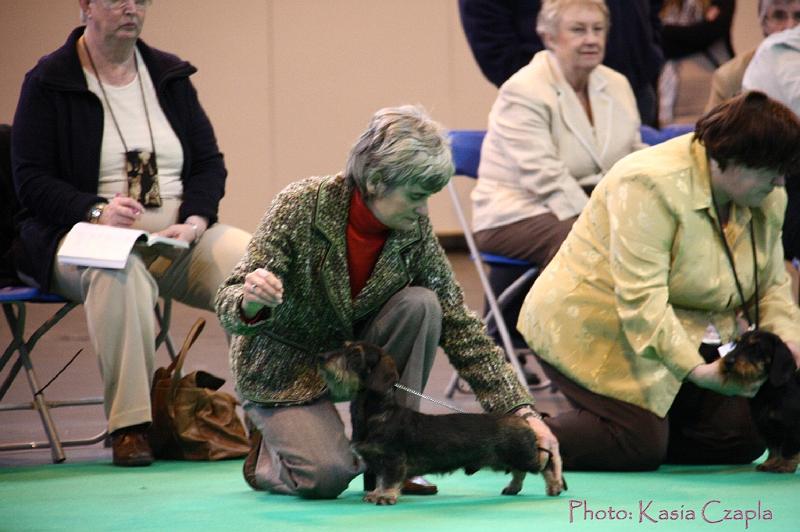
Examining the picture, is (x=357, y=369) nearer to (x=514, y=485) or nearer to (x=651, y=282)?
(x=514, y=485)

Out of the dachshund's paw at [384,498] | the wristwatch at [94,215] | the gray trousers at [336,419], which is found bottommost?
the dachshund's paw at [384,498]

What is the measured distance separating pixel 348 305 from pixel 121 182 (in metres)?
1.26

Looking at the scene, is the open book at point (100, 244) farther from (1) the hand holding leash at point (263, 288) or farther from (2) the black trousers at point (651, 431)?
(2) the black trousers at point (651, 431)

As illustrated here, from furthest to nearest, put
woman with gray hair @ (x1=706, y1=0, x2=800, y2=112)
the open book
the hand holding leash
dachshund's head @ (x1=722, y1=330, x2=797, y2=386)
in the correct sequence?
1. woman with gray hair @ (x1=706, y1=0, x2=800, y2=112)
2. the open book
3. dachshund's head @ (x1=722, y1=330, x2=797, y2=386)
4. the hand holding leash

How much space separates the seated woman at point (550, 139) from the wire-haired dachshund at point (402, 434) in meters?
1.73

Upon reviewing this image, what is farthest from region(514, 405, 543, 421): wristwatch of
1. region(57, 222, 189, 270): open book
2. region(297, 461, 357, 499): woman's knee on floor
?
region(57, 222, 189, 270): open book

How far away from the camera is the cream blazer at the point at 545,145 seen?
4.86 m

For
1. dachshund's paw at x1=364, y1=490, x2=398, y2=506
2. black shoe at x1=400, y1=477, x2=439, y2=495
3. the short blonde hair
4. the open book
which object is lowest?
black shoe at x1=400, y1=477, x2=439, y2=495

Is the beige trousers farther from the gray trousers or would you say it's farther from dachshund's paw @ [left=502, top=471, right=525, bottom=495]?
dachshund's paw @ [left=502, top=471, right=525, bottom=495]

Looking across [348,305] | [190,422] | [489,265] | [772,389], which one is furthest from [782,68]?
[190,422]

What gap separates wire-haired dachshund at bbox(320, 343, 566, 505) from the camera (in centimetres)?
303

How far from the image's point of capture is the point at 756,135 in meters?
3.34

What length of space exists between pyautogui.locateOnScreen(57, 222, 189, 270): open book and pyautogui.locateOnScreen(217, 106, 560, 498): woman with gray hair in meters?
0.62

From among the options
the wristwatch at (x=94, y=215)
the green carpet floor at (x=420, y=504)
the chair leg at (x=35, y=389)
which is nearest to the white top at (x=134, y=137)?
the wristwatch at (x=94, y=215)
